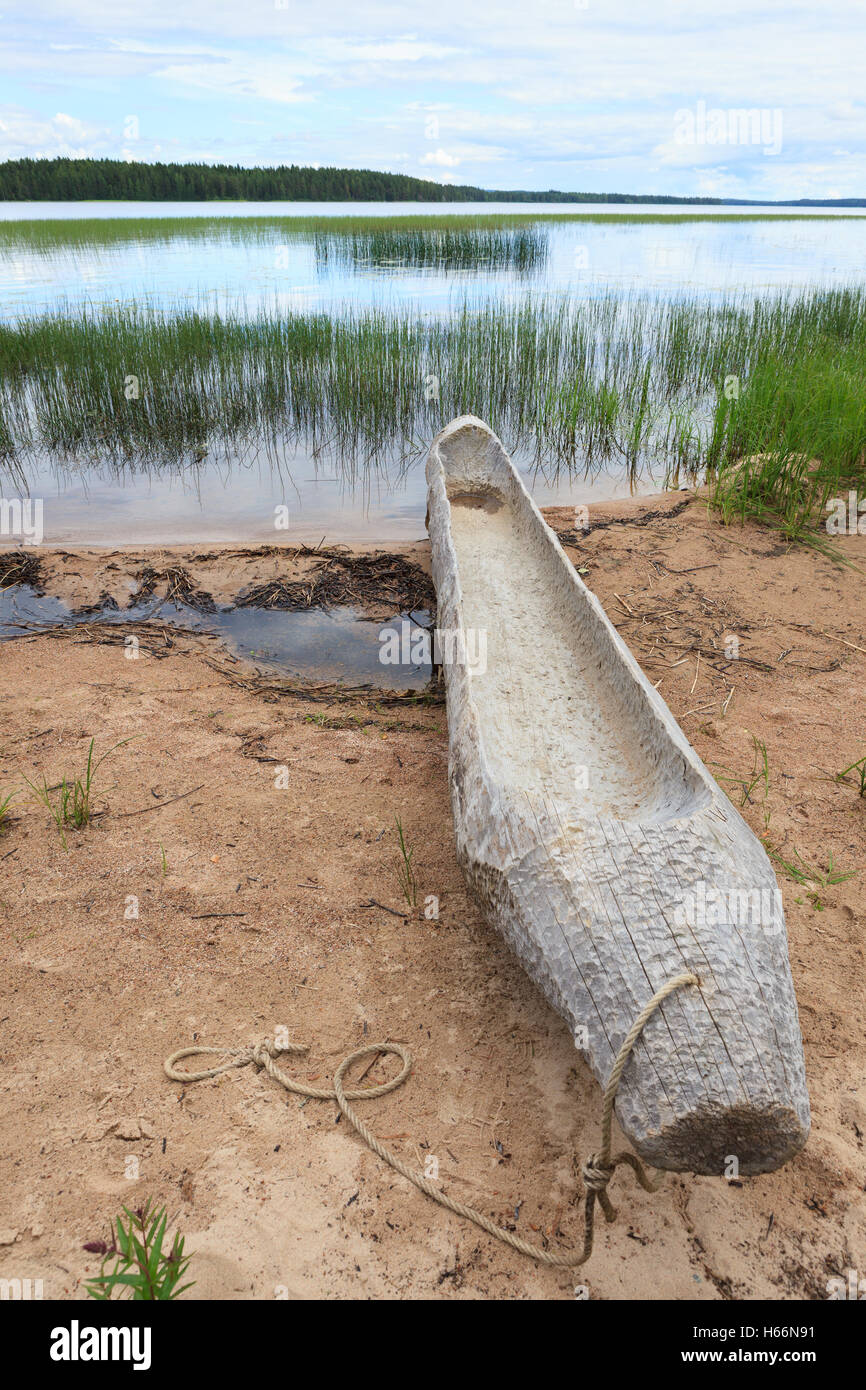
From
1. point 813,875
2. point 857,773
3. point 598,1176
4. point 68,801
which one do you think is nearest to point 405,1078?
point 598,1176

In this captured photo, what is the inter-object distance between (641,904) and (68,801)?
1944 millimetres

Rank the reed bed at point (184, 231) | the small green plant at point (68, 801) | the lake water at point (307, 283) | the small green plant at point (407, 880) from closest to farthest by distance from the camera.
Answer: the small green plant at point (407, 880)
the small green plant at point (68, 801)
the lake water at point (307, 283)
the reed bed at point (184, 231)

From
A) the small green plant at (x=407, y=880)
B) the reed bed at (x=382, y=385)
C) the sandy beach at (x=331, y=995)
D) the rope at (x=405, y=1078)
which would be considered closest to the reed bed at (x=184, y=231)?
the reed bed at (x=382, y=385)

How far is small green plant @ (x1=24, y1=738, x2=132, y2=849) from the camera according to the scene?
2.46 metres

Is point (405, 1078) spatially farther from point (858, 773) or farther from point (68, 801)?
point (858, 773)

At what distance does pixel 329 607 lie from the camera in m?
4.40

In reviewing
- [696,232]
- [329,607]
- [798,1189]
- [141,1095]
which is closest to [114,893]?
[141,1095]

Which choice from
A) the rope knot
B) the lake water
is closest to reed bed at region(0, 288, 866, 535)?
the lake water

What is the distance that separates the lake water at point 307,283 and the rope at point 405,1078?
13.5 feet

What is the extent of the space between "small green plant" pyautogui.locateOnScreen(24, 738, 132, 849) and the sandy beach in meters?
0.05

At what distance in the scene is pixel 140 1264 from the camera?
4.06 ft

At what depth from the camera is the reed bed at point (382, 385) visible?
6.88m

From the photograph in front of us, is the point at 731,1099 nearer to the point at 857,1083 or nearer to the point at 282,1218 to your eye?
the point at 857,1083

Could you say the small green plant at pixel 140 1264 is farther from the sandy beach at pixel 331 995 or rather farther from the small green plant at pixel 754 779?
the small green plant at pixel 754 779
